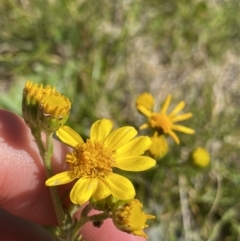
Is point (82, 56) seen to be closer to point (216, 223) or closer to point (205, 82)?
point (205, 82)

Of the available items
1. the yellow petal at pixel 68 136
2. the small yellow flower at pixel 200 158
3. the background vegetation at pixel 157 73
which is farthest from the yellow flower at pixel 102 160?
the background vegetation at pixel 157 73

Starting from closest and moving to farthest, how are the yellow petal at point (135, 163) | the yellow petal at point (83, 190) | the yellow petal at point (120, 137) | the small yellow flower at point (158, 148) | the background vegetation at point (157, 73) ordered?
the yellow petal at point (83, 190) < the yellow petal at point (135, 163) < the yellow petal at point (120, 137) < the small yellow flower at point (158, 148) < the background vegetation at point (157, 73)

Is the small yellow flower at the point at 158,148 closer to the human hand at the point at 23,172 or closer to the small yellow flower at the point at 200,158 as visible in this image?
the small yellow flower at the point at 200,158

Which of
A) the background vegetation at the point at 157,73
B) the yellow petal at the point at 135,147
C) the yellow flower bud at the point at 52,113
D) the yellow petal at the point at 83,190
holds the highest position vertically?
the yellow flower bud at the point at 52,113

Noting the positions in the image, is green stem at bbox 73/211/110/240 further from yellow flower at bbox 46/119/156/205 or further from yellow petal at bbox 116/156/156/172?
yellow petal at bbox 116/156/156/172

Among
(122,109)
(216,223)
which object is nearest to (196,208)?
(216,223)

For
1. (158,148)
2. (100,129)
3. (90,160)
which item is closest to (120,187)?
(90,160)

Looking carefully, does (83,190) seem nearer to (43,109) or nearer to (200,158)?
(43,109)
